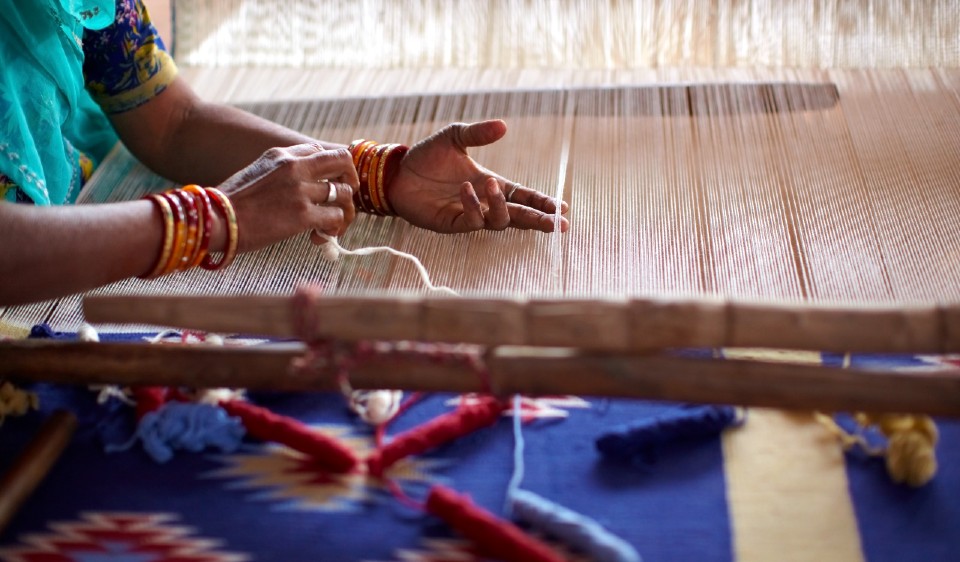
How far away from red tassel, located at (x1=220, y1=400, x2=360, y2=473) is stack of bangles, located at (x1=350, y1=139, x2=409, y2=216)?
51 centimetres

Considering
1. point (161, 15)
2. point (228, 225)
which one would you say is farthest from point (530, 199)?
point (161, 15)

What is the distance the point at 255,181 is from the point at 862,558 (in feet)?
3.10

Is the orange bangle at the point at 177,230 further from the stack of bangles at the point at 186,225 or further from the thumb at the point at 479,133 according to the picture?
the thumb at the point at 479,133

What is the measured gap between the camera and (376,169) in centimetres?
166


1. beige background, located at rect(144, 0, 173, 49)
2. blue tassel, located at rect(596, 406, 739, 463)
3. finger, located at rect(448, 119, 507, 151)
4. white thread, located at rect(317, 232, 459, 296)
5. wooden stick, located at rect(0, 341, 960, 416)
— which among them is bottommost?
beige background, located at rect(144, 0, 173, 49)

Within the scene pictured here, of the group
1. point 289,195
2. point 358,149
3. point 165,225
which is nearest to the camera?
point 165,225

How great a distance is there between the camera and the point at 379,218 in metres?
1.73

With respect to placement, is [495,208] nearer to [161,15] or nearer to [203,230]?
[203,230]

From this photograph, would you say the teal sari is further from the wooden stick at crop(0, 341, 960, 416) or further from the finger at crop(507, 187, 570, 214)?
the finger at crop(507, 187, 570, 214)

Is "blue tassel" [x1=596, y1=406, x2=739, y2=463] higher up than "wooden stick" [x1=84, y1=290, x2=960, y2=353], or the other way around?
"wooden stick" [x1=84, y1=290, x2=960, y2=353]

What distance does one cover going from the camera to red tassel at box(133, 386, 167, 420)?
1.28 metres

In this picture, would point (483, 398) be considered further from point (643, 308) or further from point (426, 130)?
point (426, 130)

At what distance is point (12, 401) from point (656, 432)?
818mm

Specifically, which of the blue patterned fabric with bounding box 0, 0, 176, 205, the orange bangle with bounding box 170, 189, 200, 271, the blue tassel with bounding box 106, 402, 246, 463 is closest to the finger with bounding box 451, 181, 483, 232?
the orange bangle with bounding box 170, 189, 200, 271
